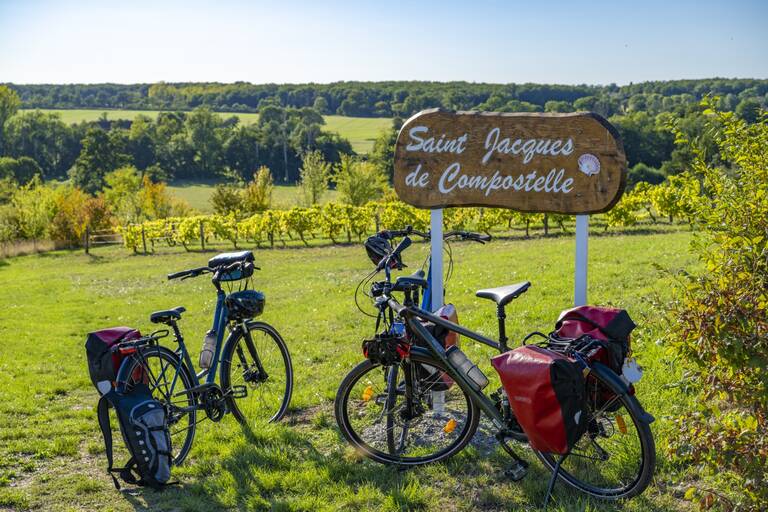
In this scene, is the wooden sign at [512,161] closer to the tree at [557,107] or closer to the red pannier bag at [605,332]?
the red pannier bag at [605,332]

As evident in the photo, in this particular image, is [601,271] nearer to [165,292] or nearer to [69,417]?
Result: [69,417]

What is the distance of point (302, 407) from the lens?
6.18 m

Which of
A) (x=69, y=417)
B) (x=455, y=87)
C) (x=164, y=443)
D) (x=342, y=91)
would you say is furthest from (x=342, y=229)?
(x=342, y=91)

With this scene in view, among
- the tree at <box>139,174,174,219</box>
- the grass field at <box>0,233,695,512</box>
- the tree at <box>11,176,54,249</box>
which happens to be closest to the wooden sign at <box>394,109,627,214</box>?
the grass field at <box>0,233,695,512</box>

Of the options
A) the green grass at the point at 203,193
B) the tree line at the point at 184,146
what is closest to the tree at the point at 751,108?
the green grass at the point at 203,193

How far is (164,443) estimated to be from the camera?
4551mm

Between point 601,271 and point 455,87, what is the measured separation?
10668cm

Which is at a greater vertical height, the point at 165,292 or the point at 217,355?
the point at 217,355

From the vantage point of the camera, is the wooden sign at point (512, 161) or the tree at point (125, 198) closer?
the wooden sign at point (512, 161)

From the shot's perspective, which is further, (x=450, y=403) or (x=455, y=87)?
(x=455, y=87)

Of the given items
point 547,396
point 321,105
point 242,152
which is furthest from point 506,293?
point 321,105

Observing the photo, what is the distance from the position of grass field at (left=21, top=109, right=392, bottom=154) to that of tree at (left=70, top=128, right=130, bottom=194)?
107 feet

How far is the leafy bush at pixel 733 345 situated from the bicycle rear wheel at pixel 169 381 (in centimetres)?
330

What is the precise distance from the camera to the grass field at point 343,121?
10650 cm
